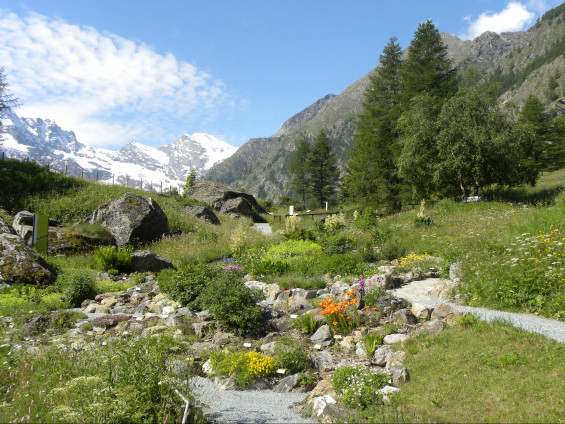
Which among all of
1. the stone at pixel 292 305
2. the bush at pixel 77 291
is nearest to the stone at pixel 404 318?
the stone at pixel 292 305

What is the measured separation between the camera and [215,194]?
32312mm

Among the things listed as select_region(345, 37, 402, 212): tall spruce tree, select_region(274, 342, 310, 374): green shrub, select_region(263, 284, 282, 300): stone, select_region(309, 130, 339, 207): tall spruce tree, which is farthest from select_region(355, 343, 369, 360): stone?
select_region(309, 130, 339, 207): tall spruce tree

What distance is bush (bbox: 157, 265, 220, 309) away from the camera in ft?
27.3

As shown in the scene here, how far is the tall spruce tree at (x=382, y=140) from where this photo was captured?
2714cm

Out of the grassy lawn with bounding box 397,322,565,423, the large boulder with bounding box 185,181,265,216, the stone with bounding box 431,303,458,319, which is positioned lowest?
the grassy lawn with bounding box 397,322,565,423

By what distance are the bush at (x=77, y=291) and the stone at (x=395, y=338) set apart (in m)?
7.52

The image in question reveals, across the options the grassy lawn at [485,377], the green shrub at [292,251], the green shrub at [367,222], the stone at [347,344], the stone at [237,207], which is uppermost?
the stone at [237,207]

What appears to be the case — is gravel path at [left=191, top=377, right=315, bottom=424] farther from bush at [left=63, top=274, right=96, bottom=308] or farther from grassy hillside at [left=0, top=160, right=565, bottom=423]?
bush at [left=63, top=274, right=96, bottom=308]

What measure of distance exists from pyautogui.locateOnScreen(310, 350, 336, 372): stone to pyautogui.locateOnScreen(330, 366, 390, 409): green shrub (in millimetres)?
646

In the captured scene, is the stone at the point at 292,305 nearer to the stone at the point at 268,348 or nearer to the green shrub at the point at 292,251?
the stone at the point at 268,348

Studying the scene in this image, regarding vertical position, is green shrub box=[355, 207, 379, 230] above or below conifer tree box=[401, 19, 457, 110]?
below

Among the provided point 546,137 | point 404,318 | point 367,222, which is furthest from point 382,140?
point 546,137

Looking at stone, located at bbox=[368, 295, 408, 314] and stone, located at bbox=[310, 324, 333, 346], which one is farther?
stone, located at bbox=[368, 295, 408, 314]

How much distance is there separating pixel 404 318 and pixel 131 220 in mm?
13099
